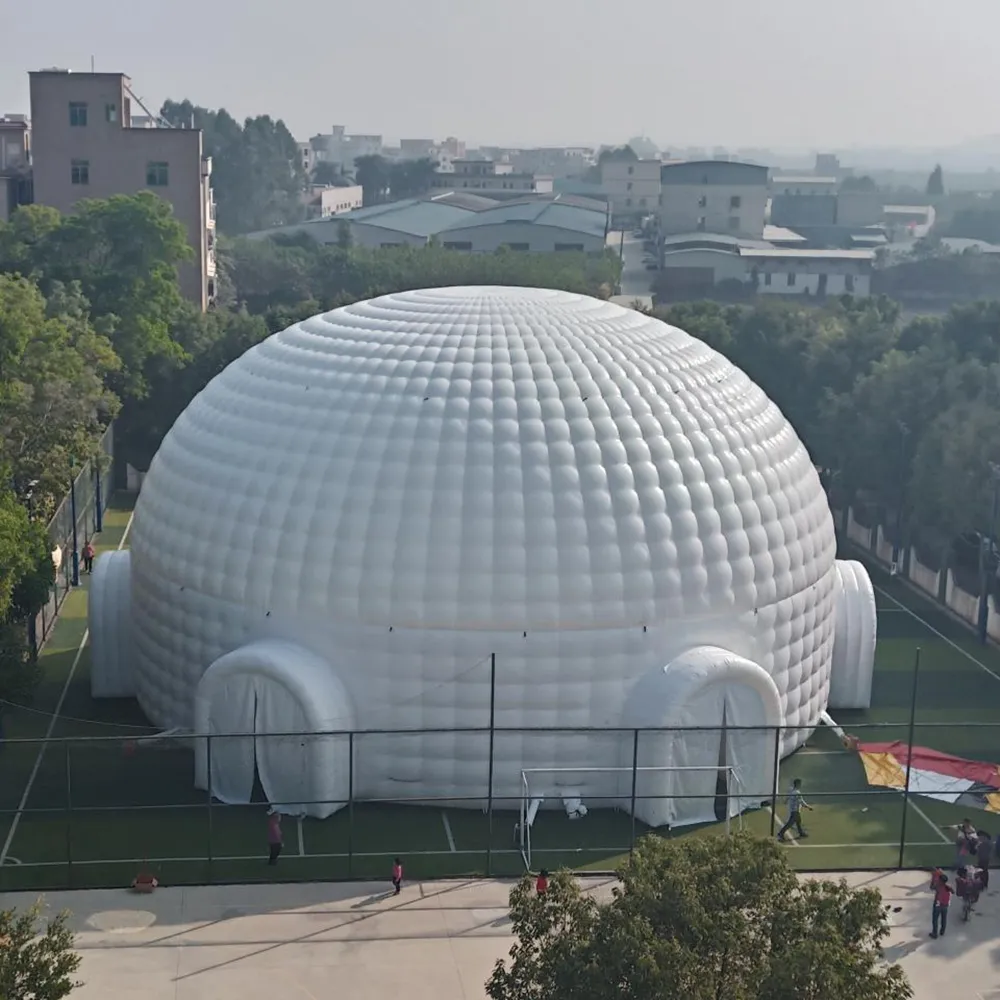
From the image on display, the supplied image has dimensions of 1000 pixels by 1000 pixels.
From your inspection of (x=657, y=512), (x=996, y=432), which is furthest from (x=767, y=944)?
(x=996, y=432)

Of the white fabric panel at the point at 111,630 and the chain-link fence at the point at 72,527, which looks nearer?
the white fabric panel at the point at 111,630

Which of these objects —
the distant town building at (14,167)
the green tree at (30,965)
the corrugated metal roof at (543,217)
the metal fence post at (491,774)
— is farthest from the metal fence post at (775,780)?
the corrugated metal roof at (543,217)

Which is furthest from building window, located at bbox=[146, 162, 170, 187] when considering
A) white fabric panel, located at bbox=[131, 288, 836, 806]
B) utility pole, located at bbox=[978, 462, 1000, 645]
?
utility pole, located at bbox=[978, 462, 1000, 645]

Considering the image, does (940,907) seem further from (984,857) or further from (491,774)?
(491,774)

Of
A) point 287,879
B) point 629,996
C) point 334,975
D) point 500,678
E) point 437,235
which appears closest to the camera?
point 629,996

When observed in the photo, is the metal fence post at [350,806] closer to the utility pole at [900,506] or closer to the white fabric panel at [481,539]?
the white fabric panel at [481,539]

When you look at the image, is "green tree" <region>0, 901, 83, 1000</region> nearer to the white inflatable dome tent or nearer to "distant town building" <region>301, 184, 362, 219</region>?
the white inflatable dome tent

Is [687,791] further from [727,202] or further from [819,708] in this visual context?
[727,202]

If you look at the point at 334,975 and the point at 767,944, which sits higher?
the point at 767,944
